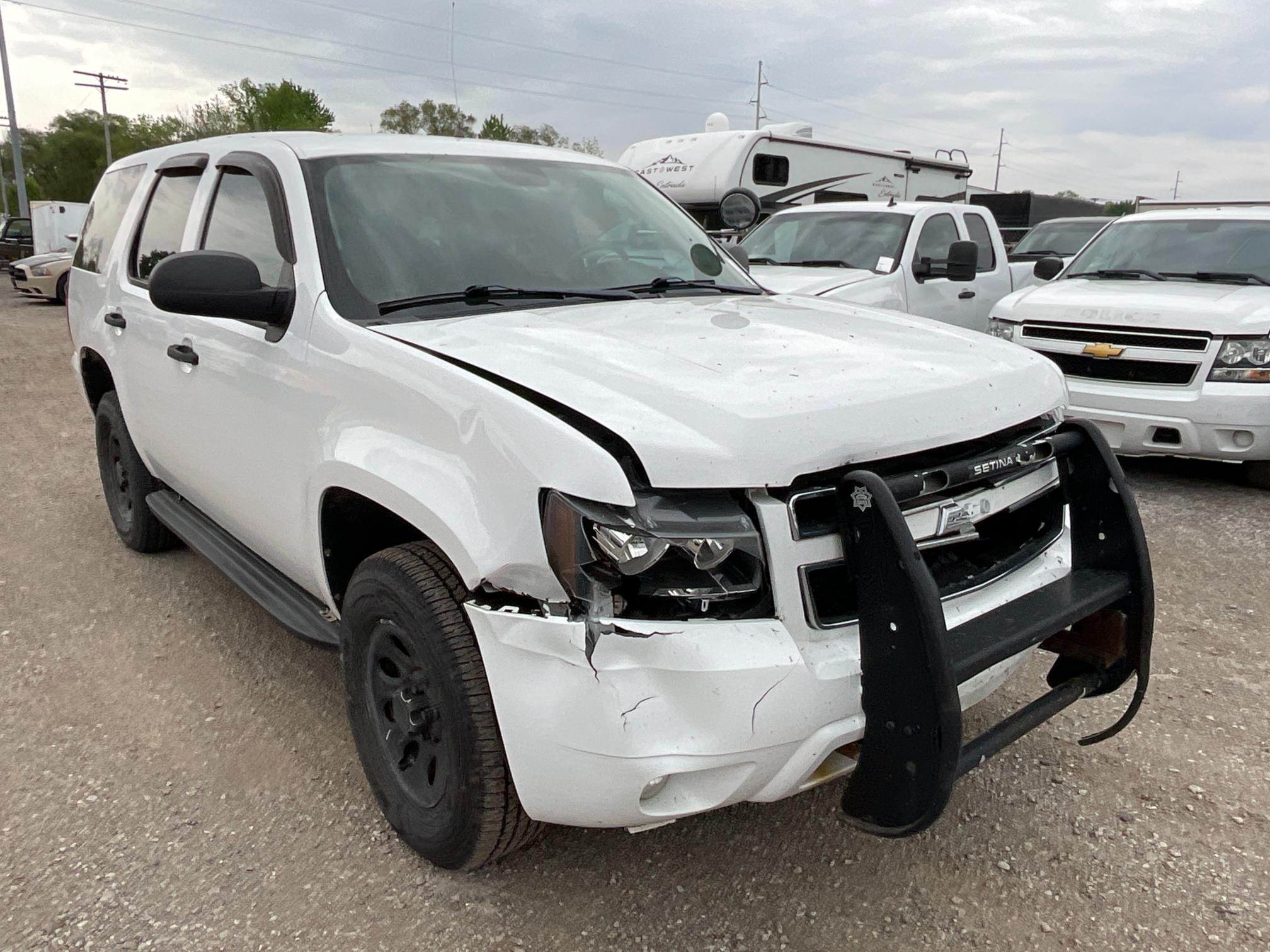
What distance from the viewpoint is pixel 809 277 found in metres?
7.66

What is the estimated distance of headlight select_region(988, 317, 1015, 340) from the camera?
6.62 m

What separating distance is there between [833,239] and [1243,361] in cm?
362

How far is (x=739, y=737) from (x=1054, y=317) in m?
5.30

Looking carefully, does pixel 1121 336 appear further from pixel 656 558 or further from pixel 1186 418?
pixel 656 558

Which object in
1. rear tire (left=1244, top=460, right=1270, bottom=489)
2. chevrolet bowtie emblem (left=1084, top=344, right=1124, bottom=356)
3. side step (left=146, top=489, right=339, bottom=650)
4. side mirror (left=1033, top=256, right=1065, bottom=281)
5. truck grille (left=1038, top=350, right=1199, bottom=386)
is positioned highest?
side mirror (left=1033, top=256, right=1065, bottom=281)

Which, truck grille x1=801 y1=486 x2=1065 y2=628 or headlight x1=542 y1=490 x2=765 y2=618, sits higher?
headlight x1=542 y1=490 x2=765 y2=618

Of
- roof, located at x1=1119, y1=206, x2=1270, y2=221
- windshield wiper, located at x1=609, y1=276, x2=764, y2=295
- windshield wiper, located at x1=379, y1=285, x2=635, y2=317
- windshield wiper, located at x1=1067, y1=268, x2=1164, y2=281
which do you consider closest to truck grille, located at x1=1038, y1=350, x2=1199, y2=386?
windshield wiper, located at x1=1067, y1=268, x2=1164, y2=281

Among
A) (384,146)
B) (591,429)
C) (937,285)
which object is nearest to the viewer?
(591,429)

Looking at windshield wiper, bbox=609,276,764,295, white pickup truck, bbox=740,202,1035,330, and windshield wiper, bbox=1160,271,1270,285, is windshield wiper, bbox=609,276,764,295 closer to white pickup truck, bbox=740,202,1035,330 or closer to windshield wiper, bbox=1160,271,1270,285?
white pickup truck, bbox=740,202,1035,330

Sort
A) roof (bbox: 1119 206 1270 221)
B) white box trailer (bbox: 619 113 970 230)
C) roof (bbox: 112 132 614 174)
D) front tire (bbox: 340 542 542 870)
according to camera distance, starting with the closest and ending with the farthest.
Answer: front tire (bbox: 340 542 542 870), roof (bbox: 112 132 614 174), roof (bbox: 1119 206 1270 221), white box trailer (bbox: 619 113 970 230)

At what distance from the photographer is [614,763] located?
6.16 ft

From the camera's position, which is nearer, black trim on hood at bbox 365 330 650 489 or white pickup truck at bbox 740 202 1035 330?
black trim on hood at bbox 365 330 650 489

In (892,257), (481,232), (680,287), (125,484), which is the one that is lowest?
(125,484)

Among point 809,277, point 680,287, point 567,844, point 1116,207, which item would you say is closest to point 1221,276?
point 809,277
